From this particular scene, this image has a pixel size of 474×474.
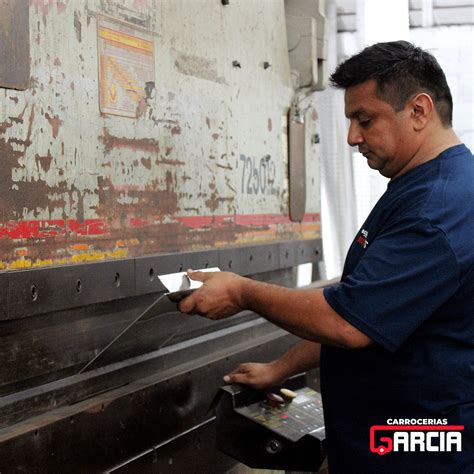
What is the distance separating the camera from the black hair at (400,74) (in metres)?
1.83

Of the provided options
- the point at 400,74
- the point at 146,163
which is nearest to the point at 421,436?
the point at 400,74

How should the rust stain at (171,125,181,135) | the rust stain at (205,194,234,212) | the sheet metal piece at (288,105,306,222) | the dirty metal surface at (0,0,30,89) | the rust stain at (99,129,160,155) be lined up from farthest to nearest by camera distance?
1. the sheet metal piece at (288,105,306,222)
2. the rust stain at (205,194,234,212)
3. the rust stain at (171,125,181,135)
4. the rust stain at (99,129,160,155)
5. the dirty metal surface at (0,0,30,89)

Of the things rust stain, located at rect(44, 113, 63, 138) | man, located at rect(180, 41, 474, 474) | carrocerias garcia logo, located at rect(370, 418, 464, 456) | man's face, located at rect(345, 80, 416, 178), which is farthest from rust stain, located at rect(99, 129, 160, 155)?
carrocerias garcia logo, located at rect(370, 418, 464, 456)

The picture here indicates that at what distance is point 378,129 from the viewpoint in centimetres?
185

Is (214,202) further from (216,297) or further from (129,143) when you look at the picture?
(216,297)

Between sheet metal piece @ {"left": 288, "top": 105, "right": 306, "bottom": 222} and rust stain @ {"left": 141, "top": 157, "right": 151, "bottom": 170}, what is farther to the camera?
sheet metal piece @ {"left": 288, "top": 105, "right": 306, "bottom": 222}

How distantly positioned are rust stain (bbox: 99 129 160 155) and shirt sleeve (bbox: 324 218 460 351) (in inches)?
24.8

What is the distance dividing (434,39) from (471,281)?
312 cm

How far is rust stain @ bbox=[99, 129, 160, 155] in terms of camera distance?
6.58 feet

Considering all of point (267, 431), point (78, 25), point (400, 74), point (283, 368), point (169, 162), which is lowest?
point (267, 431)

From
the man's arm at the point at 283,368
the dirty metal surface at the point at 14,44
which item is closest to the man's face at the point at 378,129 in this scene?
the man's arm at the point at 283,368

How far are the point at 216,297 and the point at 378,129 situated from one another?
479 millimetres

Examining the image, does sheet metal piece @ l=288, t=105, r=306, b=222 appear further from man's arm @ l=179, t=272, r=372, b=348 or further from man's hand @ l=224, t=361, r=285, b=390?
man's arm @ l=179, t=272, r=372, b=348

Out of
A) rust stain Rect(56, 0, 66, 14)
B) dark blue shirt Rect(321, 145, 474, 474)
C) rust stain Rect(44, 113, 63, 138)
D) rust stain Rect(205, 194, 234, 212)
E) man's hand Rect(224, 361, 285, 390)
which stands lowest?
man's hand Rect(224, 361, 285, 390)
